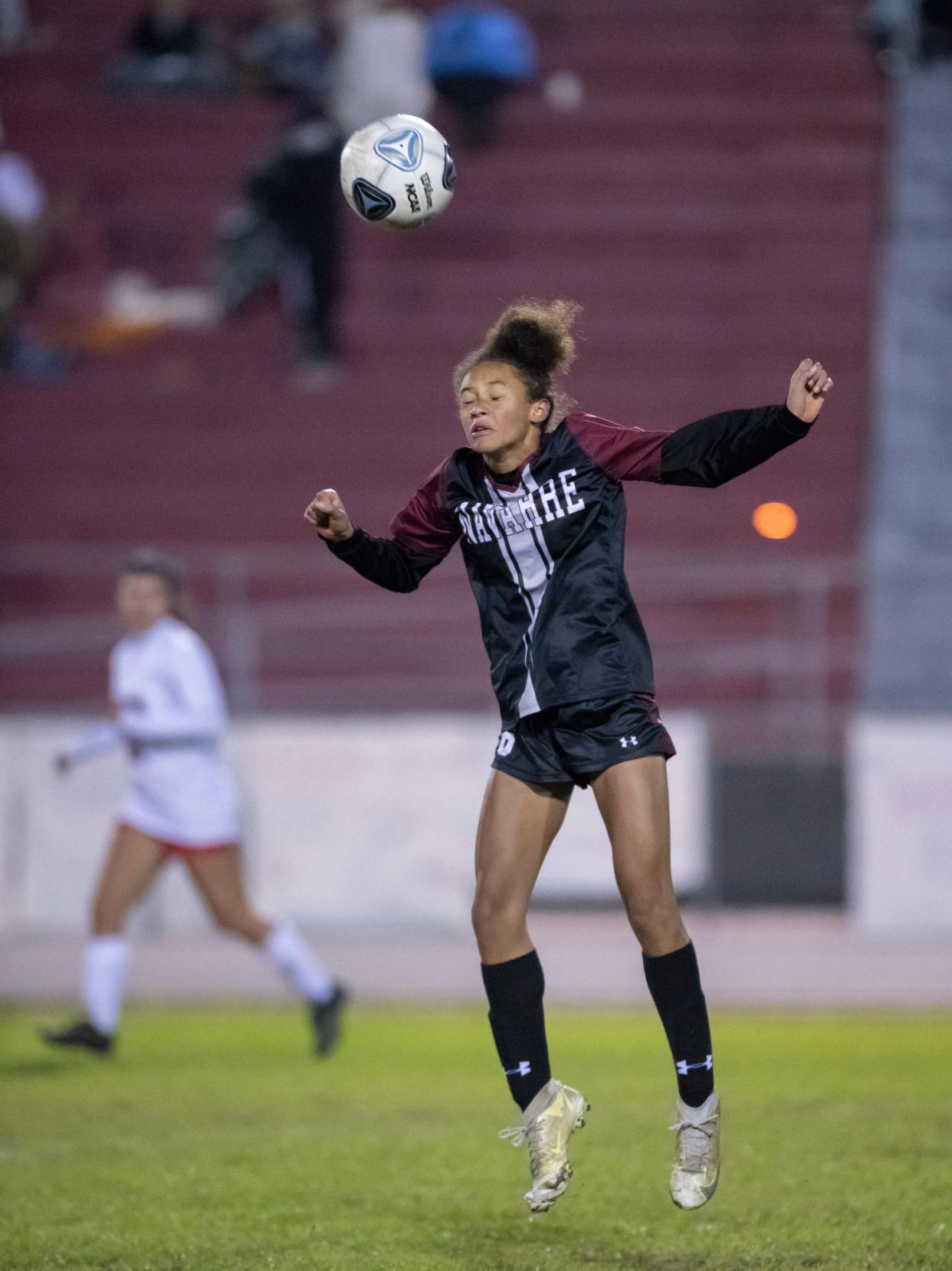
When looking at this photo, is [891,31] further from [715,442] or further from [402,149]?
[715,442]

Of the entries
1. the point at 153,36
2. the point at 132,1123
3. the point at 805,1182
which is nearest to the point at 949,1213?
the point at 805,1182

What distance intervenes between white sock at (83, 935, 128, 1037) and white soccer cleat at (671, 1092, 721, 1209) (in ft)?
13.7

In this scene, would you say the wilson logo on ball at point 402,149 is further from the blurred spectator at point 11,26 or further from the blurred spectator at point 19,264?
the blurred spectator at point 11,26

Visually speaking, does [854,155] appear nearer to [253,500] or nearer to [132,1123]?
[253,500]

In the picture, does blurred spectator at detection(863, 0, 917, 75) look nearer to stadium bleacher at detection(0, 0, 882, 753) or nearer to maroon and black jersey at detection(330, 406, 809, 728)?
stadium bleacher at detection(0, 0, 882, 753)

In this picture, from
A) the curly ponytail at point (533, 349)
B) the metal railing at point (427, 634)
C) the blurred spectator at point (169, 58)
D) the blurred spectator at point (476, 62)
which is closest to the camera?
the curly ponytail at point (533, 349)

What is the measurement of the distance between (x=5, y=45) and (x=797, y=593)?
30.7ft

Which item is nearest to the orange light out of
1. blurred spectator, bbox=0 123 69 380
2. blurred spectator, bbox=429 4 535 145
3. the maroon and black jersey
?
blurred spectator, bbox=429 4 535 145

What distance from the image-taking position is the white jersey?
331 inches

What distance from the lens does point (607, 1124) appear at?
22.6 feet

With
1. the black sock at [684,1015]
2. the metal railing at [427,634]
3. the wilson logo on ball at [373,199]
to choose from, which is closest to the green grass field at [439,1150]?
the black sock at [684,1015]

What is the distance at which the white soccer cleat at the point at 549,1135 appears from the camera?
4574 mm

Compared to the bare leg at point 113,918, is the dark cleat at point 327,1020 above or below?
below

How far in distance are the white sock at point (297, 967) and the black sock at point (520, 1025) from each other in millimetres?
3919
